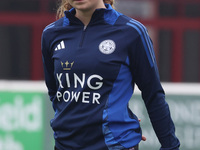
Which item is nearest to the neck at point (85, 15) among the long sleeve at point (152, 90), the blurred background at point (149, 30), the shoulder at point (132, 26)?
the shoulder at point (132, 26)

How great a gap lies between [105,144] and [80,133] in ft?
0.37

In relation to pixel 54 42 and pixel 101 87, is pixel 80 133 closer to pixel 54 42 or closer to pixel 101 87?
pixel 101 87

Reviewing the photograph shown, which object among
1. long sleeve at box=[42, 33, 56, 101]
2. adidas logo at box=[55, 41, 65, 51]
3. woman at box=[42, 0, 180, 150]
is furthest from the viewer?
long sleeve at box=[42, 33, 56, 101]

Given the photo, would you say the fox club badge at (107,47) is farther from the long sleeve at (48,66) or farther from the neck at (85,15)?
the long sleeve at (48,66)

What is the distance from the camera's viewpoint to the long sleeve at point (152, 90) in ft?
7.55

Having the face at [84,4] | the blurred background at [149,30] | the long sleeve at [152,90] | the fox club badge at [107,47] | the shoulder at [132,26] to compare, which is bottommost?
the blurred background at [149,30]

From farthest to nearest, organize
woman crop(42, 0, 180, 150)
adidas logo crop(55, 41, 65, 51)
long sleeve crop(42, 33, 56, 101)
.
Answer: long sleeve crop(42, 33, 56, 101), adidas logo crop(55, 41, 65, 51), woman crop(42, 0, 180, 150)

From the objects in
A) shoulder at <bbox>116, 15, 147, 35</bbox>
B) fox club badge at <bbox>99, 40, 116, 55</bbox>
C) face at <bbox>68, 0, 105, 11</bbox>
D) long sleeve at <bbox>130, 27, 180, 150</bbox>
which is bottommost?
Answer: long sleeve at <bbox>130, 27, 180, 150</bbox>

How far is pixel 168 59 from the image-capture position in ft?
32.4

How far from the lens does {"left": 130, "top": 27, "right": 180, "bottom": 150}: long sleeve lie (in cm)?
230

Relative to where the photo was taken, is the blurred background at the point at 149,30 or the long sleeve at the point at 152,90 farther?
the blurred background at the point at 149,30

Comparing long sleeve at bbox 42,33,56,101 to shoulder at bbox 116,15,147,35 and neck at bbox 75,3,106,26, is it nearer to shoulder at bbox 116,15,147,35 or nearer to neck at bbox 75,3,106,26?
neck at bbox 75,3,106,26

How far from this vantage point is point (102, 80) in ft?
7.34

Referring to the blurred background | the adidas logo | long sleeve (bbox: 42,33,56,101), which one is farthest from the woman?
the blurred background
